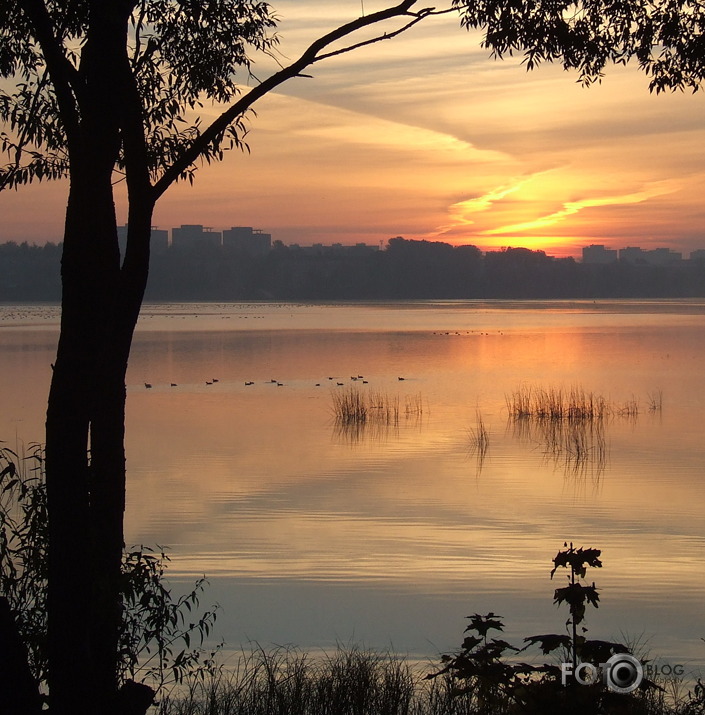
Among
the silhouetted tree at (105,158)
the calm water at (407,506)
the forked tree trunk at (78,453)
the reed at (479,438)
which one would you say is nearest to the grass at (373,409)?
the calm water at (407,506)

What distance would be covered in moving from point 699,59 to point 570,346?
44419 mm

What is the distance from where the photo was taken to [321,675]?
21.8ft

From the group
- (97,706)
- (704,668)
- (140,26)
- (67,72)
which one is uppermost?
(140,26)

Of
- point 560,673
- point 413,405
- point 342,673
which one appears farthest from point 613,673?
point 413,405

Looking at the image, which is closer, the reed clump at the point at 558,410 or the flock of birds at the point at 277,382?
the reed clump at the point at 558,410

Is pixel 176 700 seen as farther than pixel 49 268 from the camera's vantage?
No

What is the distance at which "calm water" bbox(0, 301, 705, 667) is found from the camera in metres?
8.84

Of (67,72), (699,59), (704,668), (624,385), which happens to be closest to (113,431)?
(67,72)

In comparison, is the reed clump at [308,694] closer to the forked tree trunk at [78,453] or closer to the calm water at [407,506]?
the forked tree trunk at [78,453]

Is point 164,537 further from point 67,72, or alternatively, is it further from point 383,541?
point 67,72

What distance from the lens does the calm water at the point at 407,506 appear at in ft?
29.0

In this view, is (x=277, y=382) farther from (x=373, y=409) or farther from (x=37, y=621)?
(x=37, y=621)

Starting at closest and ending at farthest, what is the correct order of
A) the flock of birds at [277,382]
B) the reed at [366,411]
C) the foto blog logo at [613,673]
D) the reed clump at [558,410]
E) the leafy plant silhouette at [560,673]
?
the leafy plant silhouette at [560,673] < the foto blog logo at [613,673] < the reed clump at [558,410] < the reed at [366,411] < the flock of birds at [277,382]

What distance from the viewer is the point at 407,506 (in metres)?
13.4
